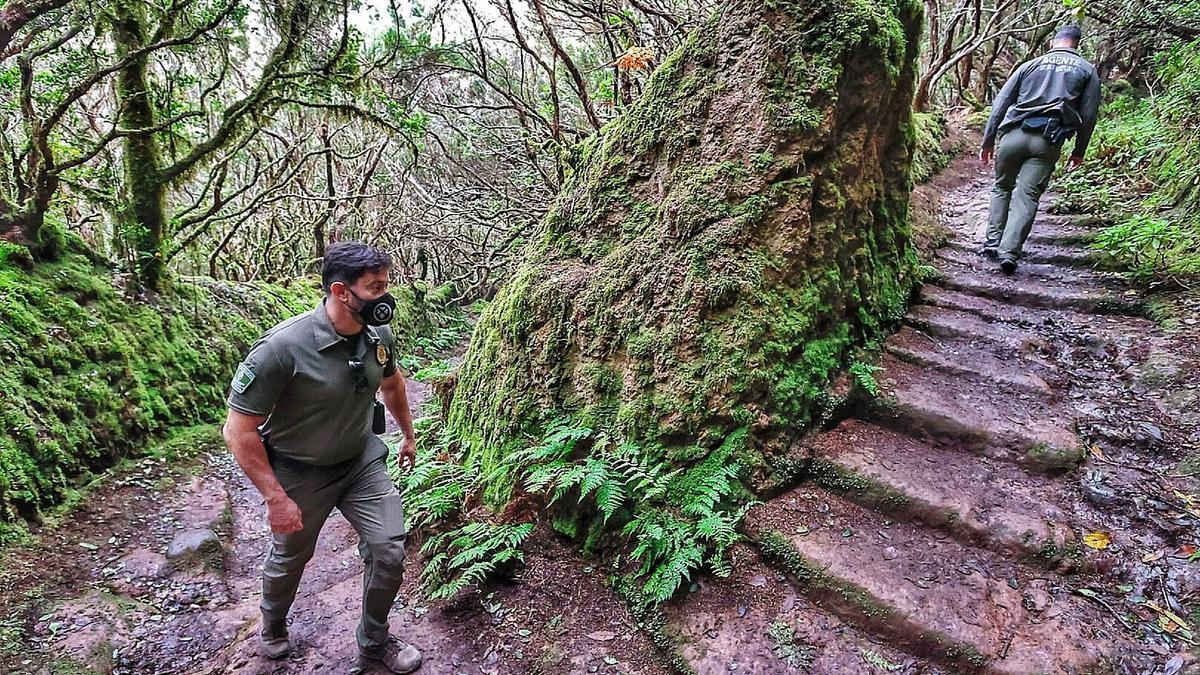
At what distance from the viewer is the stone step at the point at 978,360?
4555 mm

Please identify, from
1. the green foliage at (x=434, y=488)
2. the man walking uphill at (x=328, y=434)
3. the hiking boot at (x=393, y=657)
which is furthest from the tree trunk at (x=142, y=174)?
the hiking boot at (x=393, y=657)

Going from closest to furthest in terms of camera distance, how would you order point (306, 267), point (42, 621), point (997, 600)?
1. point (997, 600)
2. point (42, 621)
3. point (306, 267)

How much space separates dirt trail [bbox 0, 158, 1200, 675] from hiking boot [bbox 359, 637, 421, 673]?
6.6 inches

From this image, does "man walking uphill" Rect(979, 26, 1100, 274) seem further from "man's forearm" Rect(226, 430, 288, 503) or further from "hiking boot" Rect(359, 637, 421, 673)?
"man's forearm" Rect(226, 430, 288, 503)

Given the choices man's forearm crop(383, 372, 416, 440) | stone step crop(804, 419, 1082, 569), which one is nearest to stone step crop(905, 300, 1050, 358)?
stone step crop(804, 419, 1082, 569)

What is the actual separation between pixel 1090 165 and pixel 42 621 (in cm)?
1291

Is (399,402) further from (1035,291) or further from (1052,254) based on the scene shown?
(1052,254)

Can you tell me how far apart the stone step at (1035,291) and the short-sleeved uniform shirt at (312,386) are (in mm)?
5831

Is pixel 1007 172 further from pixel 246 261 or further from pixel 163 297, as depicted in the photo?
pixel 246 261

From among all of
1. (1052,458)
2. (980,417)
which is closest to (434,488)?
(980,417)

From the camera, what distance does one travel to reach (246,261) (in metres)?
15.9

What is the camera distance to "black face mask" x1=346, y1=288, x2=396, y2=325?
3.04m

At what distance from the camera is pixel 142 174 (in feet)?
26.4

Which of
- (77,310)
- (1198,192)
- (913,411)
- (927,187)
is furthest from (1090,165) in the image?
(77,310)
